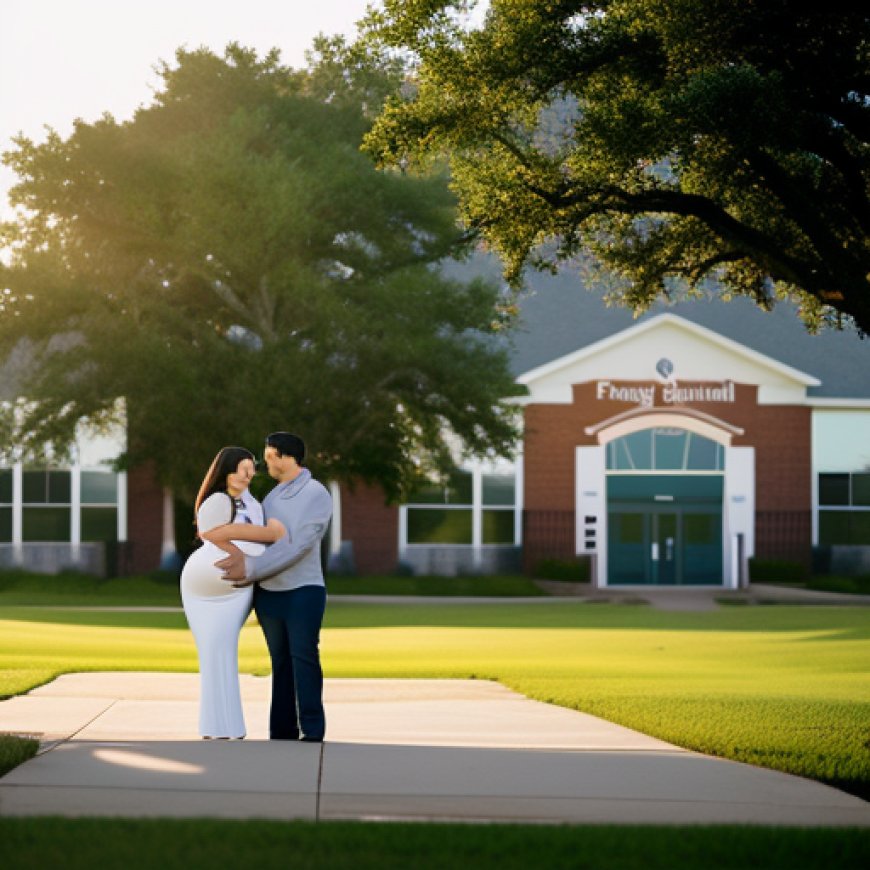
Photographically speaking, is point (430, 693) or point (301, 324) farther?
point (301, 324)

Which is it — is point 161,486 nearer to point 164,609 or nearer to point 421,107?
point 164,609

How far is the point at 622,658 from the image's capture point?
2236cm

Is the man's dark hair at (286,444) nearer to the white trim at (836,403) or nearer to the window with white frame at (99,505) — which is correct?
the window with white frame at (99,505)

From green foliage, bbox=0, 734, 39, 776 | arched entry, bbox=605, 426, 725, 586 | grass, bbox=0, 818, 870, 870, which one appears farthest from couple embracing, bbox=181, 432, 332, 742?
arched entry, bbox=605, 426, 725, 586

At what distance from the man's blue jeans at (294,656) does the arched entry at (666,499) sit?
37.1 metres

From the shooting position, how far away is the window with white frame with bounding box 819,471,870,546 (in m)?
48.6

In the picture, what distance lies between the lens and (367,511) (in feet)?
155

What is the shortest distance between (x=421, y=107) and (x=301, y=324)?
85.5ft

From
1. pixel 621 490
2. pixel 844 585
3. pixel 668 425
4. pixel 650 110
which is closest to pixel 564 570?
pixel 621 490

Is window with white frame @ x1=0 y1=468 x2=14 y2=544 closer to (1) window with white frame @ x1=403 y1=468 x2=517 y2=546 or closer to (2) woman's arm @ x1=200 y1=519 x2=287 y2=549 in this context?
(1) window with white frame @ x1=403 y1=468 x2=517 y2=546

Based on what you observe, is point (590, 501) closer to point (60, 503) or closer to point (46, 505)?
point (60, 503)

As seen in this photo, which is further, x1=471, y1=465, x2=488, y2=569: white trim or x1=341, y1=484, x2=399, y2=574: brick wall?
x1=471, y1=465, x2=488, y2=569: white trim

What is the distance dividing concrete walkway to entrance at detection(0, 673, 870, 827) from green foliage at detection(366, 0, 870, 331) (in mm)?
4330

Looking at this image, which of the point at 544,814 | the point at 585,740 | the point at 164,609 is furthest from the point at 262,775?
the point at 164,609
